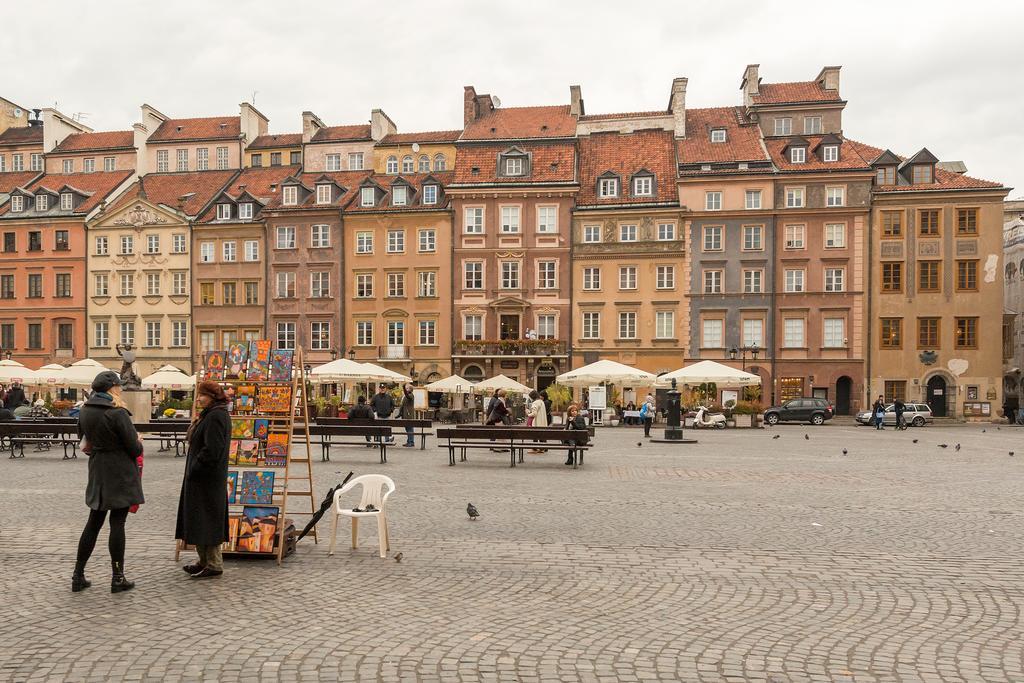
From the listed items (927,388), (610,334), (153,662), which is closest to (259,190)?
(610,334)

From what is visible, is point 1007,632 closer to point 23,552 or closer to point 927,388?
point 23,552

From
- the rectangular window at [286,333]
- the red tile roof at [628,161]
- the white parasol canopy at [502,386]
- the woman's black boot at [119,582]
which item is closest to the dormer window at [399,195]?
the rectangular window at [286,333]

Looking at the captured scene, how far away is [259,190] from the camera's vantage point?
161 ft

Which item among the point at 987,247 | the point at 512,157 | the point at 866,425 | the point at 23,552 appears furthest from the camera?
the point at 512,157

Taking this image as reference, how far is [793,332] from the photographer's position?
41.9 meters

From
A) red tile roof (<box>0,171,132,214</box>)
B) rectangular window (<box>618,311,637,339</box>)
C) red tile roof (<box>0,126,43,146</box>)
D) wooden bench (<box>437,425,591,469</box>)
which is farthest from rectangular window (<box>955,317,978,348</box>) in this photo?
red tile roof (<box>0,126,43,146</box>)

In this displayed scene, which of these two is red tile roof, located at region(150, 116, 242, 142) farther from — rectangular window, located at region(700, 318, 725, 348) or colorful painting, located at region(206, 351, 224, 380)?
colorful painting, located at region(206, 351, 224, 380)

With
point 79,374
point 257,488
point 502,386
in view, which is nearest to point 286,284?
point 79,374

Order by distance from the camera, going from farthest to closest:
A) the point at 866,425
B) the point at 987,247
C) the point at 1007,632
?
the point at 987,247, the point at 866,425, the point at 1007,632

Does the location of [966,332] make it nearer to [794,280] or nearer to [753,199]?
[794,280]

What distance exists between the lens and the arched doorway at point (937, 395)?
4128cm

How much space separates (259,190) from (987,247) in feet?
130

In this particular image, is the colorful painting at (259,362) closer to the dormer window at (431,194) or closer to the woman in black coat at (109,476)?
the woman in black coat at (109,476)

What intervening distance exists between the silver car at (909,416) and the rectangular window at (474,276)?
65.6 feet
